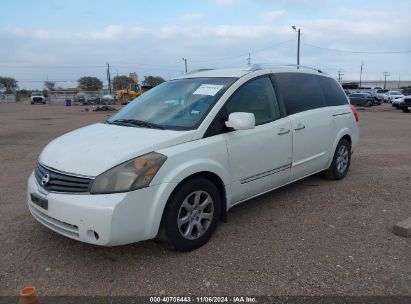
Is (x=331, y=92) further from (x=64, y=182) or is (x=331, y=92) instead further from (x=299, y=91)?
(x=64, y=182)

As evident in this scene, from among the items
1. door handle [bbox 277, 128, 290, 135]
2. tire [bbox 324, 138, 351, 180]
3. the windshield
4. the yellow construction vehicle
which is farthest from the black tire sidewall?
the yellow construction vehicle

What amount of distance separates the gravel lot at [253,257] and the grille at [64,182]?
28.0 inches

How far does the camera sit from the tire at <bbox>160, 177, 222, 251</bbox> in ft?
11.4

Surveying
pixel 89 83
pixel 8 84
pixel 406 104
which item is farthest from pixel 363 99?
pixel 8 84

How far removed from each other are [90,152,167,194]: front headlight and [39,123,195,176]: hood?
6cm

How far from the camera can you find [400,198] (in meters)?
5.27

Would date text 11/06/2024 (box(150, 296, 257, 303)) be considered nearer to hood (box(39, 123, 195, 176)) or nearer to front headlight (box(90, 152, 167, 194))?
front headlight (box(90, 152, 167, 194))

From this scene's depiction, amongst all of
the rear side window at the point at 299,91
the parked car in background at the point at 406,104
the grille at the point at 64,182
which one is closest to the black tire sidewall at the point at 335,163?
the rear side window at the point at 299,91

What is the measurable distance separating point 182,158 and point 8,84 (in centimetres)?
11694

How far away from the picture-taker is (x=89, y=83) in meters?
113

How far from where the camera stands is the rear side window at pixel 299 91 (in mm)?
4906

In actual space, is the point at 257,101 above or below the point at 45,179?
above

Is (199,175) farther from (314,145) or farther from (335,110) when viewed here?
(335,110)

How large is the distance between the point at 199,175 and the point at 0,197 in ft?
11.1
